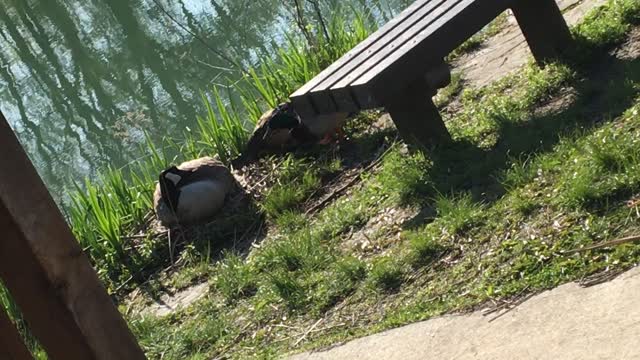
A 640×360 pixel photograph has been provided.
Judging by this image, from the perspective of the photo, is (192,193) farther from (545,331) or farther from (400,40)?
(545,331)

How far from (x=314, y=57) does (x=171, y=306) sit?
302 centimetres

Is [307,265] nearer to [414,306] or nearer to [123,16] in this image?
[414,306]

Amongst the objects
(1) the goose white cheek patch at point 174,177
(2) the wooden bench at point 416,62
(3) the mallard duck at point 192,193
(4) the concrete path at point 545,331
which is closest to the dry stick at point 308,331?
(4) the concrete path at point 545,331

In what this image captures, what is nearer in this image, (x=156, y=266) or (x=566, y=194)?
(x=566, y=194)

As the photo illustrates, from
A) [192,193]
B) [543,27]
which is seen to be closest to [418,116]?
[543,27]

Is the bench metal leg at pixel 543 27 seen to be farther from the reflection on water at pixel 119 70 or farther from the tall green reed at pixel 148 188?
the reflection on water at pixel 119 70

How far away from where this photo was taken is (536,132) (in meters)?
5.48

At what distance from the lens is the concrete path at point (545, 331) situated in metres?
3.40

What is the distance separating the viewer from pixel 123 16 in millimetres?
20016

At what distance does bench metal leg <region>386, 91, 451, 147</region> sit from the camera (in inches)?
232

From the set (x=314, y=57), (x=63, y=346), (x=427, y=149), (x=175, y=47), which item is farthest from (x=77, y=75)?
(x=63, y=346)

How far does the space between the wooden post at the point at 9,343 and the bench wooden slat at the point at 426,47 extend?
313 centimetres

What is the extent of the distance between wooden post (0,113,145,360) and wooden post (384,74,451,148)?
3.33m

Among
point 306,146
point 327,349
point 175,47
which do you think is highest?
point 175,47
